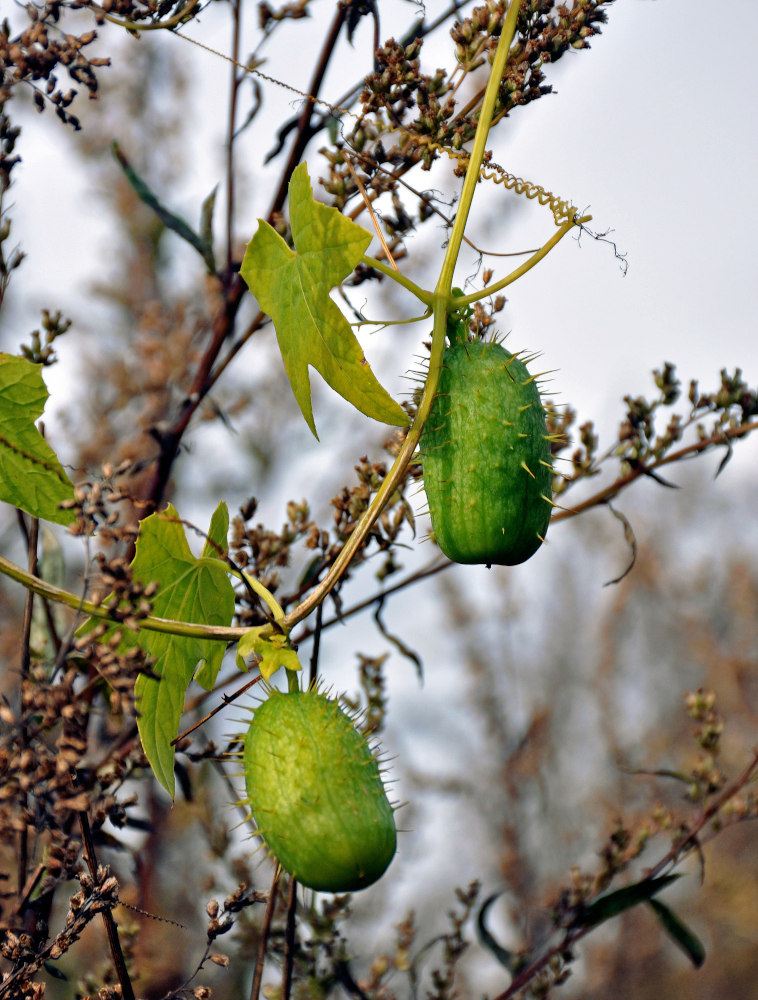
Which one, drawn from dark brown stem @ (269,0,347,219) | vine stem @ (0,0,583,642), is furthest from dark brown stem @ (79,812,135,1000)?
dark brown stem @ (269,0,347,219)

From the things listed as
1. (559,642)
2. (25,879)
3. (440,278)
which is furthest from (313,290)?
(559,642)

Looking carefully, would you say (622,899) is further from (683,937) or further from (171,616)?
(171,616)

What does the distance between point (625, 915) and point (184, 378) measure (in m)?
3.52

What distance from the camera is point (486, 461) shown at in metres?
0.97

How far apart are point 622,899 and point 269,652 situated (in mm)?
815

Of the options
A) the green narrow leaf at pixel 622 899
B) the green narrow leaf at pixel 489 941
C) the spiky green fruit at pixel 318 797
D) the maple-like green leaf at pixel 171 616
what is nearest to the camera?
the spiky green fruit at pixel 318 797

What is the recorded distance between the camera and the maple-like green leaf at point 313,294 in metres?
0.94

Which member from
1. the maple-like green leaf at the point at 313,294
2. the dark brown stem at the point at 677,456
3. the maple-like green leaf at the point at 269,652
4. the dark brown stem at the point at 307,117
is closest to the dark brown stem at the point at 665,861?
the dark brown stem at the point at 677,456

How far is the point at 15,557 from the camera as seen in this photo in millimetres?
3799

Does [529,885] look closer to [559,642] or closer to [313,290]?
[559,642]

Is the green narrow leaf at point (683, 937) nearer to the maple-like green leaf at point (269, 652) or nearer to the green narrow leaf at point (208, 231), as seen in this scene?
the maple-like green leaf at point (269, 652)

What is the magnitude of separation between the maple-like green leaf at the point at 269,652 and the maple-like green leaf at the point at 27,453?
0.24m

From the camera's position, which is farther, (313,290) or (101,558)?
(313,290)

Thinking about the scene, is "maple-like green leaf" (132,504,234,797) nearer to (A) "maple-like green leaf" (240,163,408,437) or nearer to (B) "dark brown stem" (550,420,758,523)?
(A) "maple-like green leaf" (240,163,408,437)
